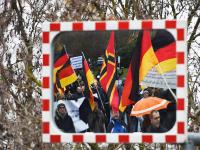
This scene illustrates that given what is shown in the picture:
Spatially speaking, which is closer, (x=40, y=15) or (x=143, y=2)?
(x=143, y=2)

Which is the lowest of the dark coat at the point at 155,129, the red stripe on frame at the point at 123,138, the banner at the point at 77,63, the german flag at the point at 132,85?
the red stripe on frame at the point at 123,138

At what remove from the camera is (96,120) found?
15.6 feet

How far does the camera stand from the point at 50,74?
469cm

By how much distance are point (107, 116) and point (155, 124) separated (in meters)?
0.37

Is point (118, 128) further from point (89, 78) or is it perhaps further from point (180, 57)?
point (180, 57)

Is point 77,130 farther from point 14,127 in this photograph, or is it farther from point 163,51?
point 14,127

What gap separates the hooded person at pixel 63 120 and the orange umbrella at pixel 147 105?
45cm

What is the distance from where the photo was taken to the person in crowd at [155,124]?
180 inches

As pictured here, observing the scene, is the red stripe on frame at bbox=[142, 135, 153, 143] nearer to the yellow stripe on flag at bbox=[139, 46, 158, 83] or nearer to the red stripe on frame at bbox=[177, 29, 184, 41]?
the yellow stripe on flag at bbox=[139, 46, 158, 83]

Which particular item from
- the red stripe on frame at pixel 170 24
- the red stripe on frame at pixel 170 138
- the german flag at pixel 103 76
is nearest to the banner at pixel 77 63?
the german flag at pixel 103 76

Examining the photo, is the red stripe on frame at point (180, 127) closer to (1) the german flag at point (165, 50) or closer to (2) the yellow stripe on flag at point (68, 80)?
(1) the german flag at point (165, 50)

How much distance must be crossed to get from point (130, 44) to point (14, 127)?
8.52m

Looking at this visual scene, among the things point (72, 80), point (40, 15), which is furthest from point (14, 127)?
point (72, 80)

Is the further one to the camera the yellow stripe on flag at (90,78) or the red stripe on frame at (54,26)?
the yellow stripe on flag at (90,78)
